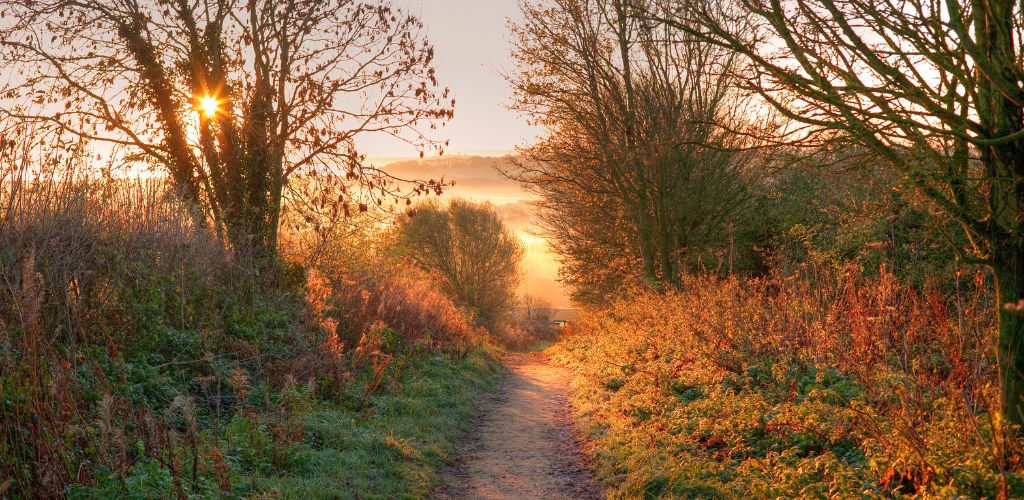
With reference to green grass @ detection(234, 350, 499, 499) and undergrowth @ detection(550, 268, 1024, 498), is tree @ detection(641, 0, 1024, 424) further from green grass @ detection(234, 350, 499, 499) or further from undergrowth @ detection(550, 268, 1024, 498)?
green grass @ detection(234, 350, 499, 499)

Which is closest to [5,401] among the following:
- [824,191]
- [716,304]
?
[716,304]

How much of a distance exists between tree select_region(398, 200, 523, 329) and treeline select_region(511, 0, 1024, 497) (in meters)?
22.9

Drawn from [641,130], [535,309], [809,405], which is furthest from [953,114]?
[535,309]

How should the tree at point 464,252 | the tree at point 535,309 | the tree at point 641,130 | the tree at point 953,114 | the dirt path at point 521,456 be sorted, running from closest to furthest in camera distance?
the tree at point 953,114 < the dirt path at point 521,456 < the tree at point 641,130 < the tree at point 464,252 < the tree at point 535,309

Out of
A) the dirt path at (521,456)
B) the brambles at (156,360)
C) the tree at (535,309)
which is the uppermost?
the brambles at (156,360)

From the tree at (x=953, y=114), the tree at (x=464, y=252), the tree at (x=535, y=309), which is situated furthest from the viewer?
the tree at (x=535, y=309)

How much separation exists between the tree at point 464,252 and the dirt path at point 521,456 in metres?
28.9

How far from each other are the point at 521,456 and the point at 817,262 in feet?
26.8

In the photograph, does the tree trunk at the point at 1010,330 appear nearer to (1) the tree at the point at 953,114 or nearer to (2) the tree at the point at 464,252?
(1) the tree at the point at 953,114

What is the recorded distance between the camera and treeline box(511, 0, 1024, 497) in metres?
5.04

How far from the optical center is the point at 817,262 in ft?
46.9

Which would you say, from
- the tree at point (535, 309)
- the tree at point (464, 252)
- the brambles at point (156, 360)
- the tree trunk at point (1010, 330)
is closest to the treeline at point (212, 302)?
the brambles at point (156, 360)

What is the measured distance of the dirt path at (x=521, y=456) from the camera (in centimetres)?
796

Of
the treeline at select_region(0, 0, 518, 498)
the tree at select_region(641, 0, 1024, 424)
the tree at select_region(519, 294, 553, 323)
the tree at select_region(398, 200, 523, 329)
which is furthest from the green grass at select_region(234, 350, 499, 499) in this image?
the tree at select_region(519, 294, 553, 323)
